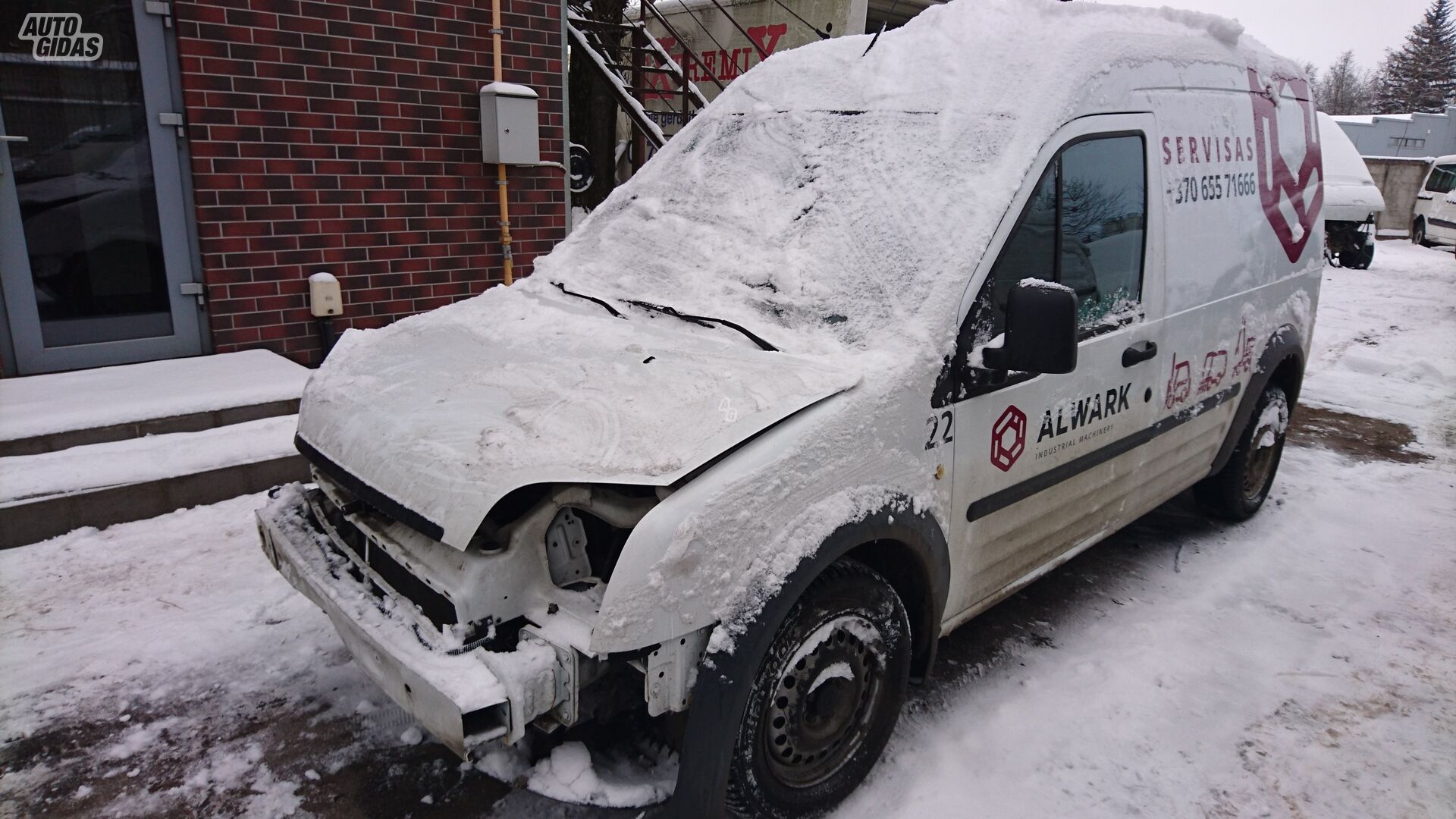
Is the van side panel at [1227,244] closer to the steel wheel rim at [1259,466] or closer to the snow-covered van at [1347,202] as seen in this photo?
the steel wheel rim at [1259,466]

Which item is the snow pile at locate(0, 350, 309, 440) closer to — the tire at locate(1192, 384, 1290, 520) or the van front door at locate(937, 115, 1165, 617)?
the van front door at locate(937, 115, 1165, 617)

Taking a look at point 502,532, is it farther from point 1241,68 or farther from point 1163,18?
A: point 1241,68

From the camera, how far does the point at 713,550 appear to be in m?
2.12

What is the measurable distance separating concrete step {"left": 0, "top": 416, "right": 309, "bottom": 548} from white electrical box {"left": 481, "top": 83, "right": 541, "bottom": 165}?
2.58 meters

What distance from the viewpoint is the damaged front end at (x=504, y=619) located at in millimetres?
2084

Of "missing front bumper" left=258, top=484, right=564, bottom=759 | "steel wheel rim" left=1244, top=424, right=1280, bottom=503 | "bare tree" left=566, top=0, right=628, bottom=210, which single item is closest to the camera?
"missing front bumper" left=258, top=484, right=564, bottom=759

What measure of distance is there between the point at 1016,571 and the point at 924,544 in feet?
2.40

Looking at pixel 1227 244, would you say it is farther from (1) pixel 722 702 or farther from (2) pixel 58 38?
(2) pixel 58 38

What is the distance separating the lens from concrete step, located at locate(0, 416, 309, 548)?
397 centimetres

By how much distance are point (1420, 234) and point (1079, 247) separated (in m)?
A: 20.5

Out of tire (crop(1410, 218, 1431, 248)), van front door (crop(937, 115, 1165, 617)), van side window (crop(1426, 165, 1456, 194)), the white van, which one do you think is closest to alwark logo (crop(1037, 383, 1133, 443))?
van front door (crop(937, 115, 1165, 617))

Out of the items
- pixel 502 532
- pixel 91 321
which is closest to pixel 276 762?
pixel 502 532

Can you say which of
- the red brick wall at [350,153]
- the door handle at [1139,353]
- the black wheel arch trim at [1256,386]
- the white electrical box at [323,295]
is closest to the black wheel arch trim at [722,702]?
the door handle at [1139,353]

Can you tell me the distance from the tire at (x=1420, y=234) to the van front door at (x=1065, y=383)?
17.9 m
